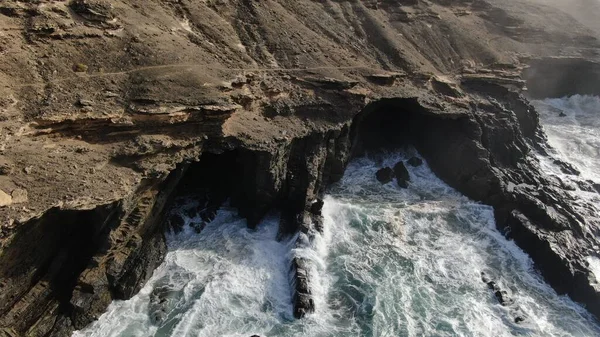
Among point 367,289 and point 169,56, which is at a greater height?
point 169,56

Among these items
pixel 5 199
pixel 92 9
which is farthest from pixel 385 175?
pixel 5 199

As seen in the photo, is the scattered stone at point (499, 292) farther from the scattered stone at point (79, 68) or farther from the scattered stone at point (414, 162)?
the scattered stone at point (79, 68)

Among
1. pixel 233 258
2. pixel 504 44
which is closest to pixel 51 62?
pixel 233 258

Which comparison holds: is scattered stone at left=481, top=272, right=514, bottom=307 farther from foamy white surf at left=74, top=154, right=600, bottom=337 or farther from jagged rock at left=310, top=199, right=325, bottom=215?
jagged rock at left=310, top=199, right=325, bottom=215

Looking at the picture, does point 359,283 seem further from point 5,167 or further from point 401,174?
point 5,167

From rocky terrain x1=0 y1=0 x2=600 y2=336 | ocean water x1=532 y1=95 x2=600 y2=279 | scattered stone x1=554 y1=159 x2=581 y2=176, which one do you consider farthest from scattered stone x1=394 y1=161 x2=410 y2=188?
scattered stone x1=554 y1=159 x2=581 y2=176

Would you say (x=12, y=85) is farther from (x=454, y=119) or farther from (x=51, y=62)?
(x=454, y=119)

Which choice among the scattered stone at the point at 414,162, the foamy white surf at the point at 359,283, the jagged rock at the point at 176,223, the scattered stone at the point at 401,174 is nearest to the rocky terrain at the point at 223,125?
the jagged rock at the point at 176,223
